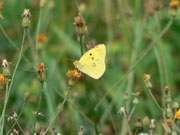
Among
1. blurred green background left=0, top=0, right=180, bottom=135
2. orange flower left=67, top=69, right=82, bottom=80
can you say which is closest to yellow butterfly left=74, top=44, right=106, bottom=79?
orange flower left=67, top=69, right=82, bottom=80

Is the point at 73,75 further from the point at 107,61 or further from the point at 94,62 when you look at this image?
the point at 107,61

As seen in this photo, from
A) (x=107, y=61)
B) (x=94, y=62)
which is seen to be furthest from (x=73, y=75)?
(x=107, y=61)

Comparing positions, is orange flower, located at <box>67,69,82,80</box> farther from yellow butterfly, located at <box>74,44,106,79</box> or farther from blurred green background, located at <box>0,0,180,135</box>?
blurred green background, located at <box>0,0,180,135</box>

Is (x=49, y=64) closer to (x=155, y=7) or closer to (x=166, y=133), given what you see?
(x=155, y=7)

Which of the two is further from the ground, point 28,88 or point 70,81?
point 28,88

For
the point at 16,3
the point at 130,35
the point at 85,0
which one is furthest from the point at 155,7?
the point at 85,0
